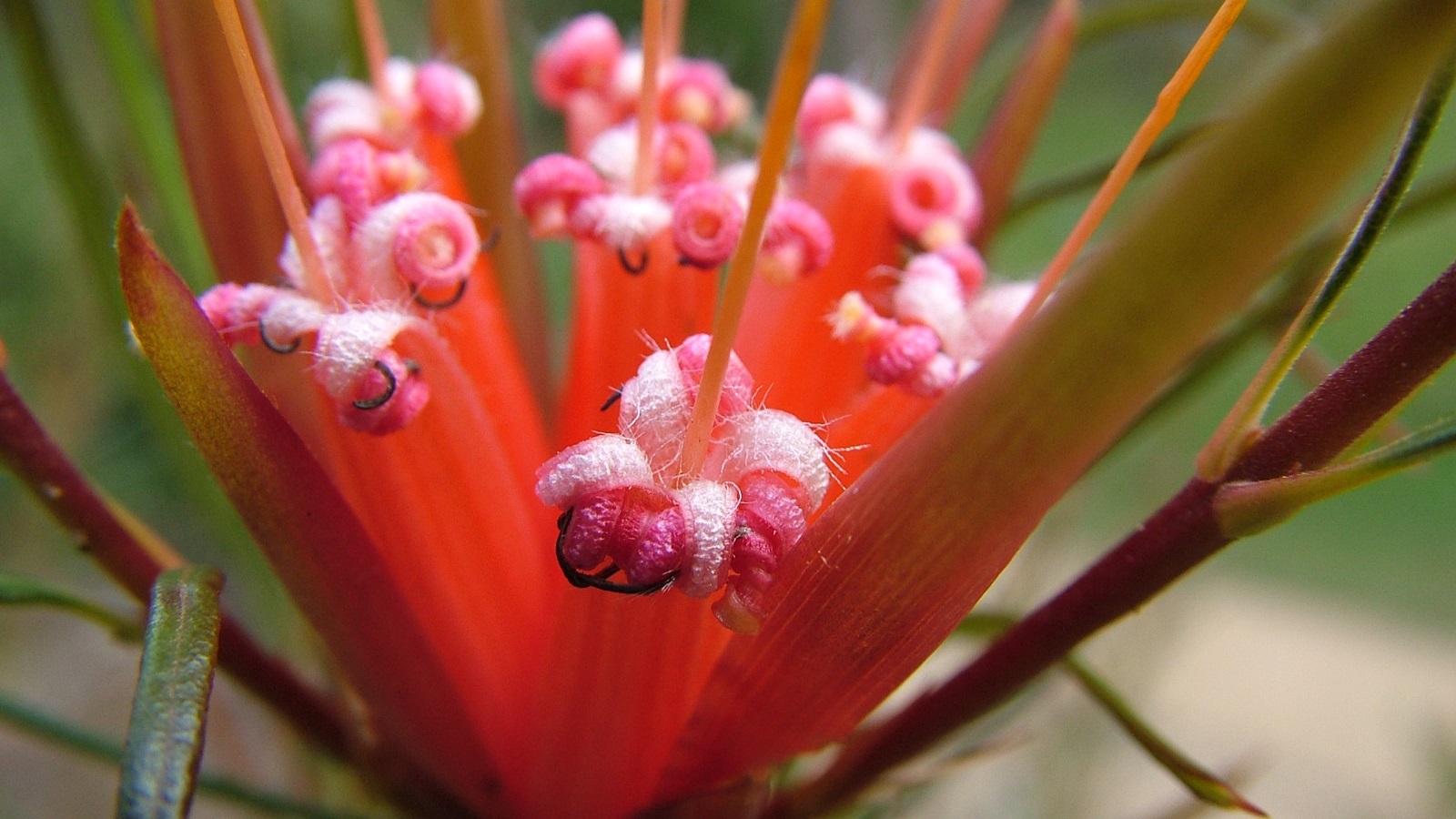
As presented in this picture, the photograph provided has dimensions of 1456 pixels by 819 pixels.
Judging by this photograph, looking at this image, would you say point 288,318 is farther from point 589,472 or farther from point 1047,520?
point 1047,520

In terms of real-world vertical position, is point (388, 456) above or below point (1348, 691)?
below

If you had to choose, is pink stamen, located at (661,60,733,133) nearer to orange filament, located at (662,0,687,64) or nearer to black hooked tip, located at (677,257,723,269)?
orange filament, located at (662,0,687,64)

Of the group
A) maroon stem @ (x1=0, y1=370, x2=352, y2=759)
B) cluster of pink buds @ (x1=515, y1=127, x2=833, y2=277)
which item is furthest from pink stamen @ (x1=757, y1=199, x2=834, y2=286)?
maroon stem @ (x1=0, y1=370, x2=352, y2=759)

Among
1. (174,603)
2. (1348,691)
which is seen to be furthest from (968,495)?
(1348,691)

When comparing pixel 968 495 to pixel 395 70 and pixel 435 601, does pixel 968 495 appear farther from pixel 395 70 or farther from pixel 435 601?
pixel 395 70

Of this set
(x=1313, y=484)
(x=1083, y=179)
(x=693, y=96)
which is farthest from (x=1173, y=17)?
(x=1313, y=484)

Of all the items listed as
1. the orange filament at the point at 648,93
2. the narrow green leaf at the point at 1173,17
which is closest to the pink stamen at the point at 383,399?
the orange filament at the point at 648,93
